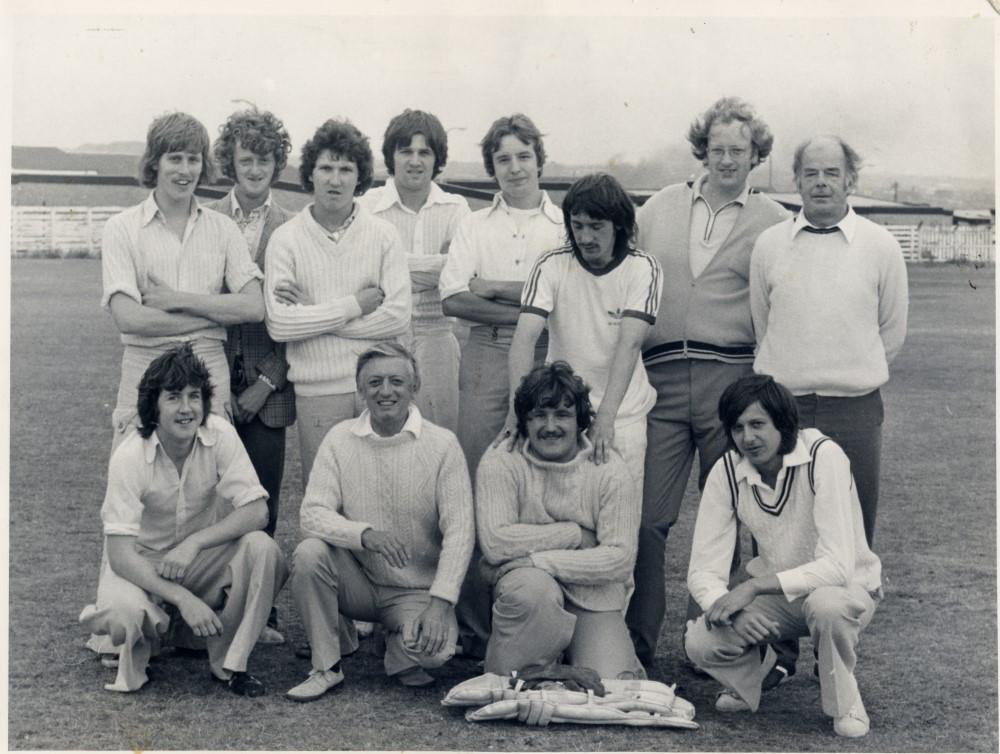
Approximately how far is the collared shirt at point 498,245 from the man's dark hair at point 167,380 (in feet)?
3.18

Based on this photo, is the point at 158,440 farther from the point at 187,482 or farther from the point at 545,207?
the point at 545,207

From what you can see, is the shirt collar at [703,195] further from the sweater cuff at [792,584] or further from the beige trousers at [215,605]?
the beige trousers at [215,605]

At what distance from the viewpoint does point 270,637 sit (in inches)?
197

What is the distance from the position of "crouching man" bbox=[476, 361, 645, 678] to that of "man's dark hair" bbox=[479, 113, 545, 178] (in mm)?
991

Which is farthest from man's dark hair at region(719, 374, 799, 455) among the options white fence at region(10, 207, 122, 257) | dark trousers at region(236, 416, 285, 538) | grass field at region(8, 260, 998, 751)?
white fence at region(10, 207, 122, 257)

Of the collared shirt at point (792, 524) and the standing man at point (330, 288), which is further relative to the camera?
the standing man at point (330, 288)

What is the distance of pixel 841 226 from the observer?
182 inches

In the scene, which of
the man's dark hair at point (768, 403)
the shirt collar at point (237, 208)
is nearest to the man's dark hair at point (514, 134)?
the shirt collar at point (237, 208)

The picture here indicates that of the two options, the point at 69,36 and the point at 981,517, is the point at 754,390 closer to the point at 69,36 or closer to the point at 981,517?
the point at 69,36

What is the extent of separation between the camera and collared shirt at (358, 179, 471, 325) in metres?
5.24

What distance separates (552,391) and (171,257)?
1.55m

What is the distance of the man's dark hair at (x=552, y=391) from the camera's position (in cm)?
437

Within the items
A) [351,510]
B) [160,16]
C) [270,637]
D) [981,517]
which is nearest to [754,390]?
[351,510]

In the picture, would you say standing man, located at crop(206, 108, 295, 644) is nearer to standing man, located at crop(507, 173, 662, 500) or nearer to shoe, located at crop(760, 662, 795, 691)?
standing man, located at crop(507, 173, 662, 500)
